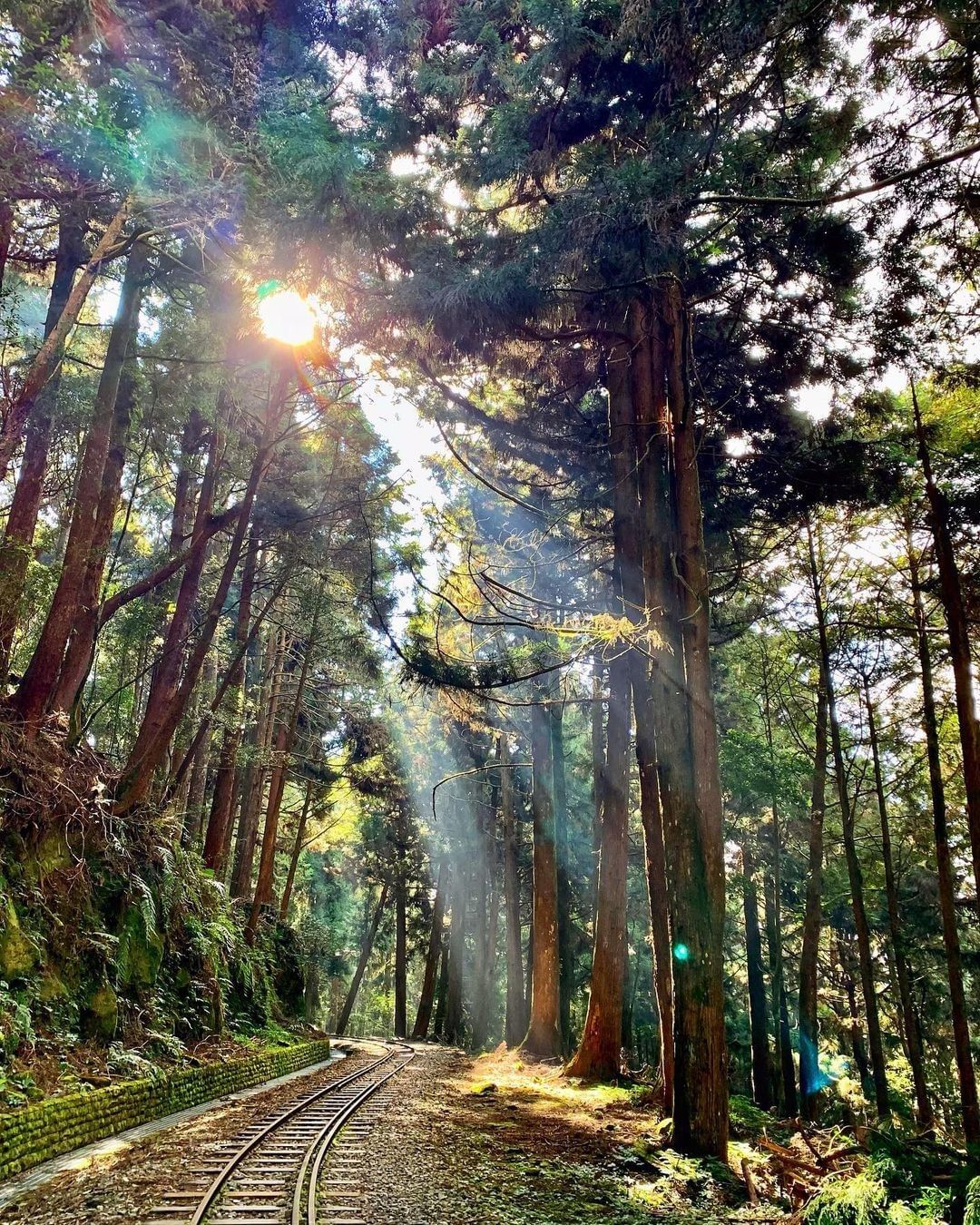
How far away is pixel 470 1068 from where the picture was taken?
18.1 m

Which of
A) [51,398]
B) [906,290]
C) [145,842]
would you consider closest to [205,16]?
[51,398]

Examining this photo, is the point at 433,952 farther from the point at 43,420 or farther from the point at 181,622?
the point at 43,420

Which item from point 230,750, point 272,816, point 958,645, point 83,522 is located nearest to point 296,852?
point 272,816

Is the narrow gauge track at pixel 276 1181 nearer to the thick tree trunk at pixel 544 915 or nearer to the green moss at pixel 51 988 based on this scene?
the green moss at pixel 51 988

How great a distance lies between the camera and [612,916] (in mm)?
13180

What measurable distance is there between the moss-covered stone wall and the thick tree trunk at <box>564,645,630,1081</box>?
5965 millimetres

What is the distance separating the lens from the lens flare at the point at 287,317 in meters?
9.85

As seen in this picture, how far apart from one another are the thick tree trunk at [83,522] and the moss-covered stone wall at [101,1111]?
4.71 metres

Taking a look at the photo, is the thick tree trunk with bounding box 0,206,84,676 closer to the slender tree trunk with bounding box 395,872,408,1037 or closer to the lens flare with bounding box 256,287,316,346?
the lens flare with bounding box 256,287,316,346

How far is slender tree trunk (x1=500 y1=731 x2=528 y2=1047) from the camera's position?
76.6ft

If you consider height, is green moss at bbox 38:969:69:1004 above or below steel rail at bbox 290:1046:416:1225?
above

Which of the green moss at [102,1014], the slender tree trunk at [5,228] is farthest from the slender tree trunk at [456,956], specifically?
the slender tree trunk at [5,228]

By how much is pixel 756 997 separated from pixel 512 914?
25.9ft

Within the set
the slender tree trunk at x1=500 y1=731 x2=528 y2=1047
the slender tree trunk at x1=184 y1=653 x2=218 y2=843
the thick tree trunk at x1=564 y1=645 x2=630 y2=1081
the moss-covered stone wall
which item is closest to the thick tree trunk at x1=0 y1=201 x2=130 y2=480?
the moss-covered stone wall
